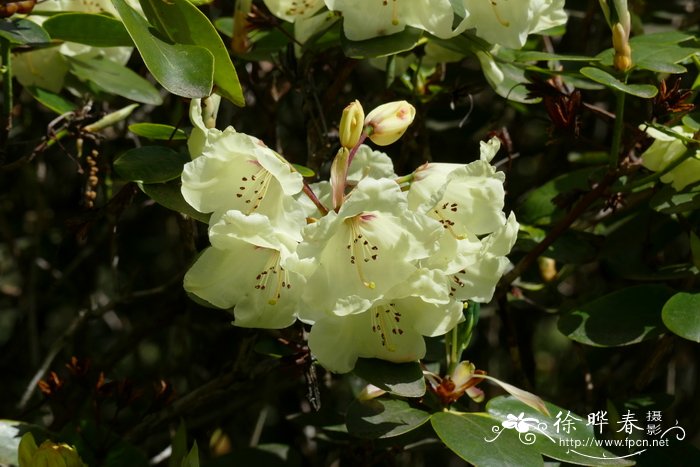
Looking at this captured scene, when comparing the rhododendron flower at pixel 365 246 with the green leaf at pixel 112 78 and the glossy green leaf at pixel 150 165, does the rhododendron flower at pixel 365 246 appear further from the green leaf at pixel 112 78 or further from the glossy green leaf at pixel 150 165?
the green leaf at pixel 112 78

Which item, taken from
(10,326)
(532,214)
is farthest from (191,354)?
(532,214)

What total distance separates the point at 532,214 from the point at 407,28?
1.80 ft

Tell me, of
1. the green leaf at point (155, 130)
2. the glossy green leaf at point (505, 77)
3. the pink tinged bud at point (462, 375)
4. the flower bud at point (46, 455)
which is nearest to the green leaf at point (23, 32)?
the green leaf at point (155, 130)

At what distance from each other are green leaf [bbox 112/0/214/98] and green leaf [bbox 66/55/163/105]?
0.42m

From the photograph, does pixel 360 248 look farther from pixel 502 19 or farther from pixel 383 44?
pixel 502 19

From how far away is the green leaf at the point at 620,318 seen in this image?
4.83 feet

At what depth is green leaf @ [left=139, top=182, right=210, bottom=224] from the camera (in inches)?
49.3

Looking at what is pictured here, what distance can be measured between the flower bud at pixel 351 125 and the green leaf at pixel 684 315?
578 mm

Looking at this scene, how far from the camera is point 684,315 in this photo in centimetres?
139

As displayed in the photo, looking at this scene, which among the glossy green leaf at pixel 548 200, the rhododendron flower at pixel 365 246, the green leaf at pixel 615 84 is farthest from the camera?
the glossy green leaf at pixel 548 200

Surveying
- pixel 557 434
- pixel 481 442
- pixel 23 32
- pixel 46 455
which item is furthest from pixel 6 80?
pixel 557 434

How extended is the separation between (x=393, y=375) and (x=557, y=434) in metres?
0.31

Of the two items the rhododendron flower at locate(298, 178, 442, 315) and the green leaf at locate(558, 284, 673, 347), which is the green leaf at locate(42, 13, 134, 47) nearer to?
the rhododendron flower at locate(298, 178, 442, 315)

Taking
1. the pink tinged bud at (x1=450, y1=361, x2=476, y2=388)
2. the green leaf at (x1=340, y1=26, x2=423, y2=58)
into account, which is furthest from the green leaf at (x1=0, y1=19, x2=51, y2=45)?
the pink tinged bud at (x1=450, y1=361, x2=476, y2=388)
